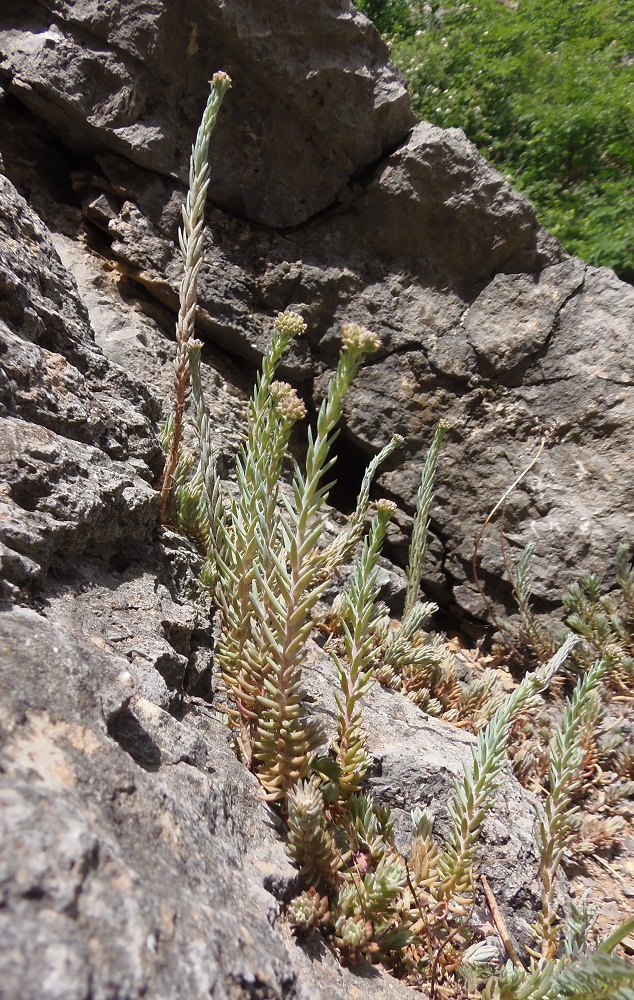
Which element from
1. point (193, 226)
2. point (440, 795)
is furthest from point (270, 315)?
point (440, 795)

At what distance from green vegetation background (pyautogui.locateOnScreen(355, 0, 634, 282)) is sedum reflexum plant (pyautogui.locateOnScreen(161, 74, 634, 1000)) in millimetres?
4082

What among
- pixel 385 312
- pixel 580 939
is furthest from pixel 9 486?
pixel 385 312

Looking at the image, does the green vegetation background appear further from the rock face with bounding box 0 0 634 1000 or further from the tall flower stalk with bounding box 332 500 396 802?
the tall flower stalk with bounding box 332 500 396 802

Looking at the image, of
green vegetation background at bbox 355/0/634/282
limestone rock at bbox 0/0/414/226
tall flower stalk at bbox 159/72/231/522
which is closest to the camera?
tall flower stalk at bbox 159/72/231/522

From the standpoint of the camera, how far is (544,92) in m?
6.00

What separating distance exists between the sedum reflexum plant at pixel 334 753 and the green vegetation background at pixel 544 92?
4.08 m

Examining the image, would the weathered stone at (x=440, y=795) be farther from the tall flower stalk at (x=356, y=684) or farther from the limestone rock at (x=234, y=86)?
the limestone rock at (x=234, y=86)

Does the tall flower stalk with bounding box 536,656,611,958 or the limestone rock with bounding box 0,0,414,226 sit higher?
the limestone rock with bounding box 0,0,414,226

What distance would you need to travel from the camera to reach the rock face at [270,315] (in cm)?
202

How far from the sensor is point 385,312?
12.9 ft

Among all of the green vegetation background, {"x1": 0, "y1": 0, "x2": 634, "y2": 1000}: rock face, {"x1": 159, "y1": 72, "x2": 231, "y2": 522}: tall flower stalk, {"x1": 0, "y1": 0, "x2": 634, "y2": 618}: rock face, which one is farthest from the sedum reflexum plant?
the green vegetation background

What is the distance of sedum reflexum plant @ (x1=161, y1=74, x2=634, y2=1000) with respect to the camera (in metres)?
1.55

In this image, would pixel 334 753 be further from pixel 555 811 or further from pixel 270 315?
pixel 270 315

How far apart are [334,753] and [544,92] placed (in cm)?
665
